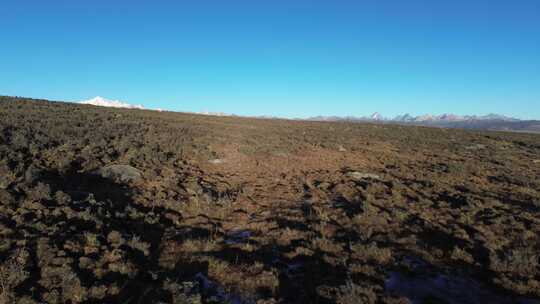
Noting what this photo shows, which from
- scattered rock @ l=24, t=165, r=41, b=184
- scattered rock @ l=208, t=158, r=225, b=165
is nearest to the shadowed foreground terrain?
scattered rock @ l=24, t=165, r=41, b=184

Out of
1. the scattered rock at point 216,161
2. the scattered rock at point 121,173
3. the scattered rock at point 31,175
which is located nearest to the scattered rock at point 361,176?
the scattered rock at point 216,161

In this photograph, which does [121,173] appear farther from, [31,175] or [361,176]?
[361,176]

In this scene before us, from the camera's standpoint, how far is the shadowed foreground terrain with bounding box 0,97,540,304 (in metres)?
6.04

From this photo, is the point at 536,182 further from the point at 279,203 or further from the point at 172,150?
the point at 172,150

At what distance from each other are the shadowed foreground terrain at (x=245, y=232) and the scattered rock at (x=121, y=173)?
0.06 meters

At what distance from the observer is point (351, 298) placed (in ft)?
18.7

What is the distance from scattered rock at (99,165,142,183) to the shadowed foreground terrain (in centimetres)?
6

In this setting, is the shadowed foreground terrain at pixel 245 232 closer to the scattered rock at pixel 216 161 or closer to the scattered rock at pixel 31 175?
the scattered rock at pixel 31 175

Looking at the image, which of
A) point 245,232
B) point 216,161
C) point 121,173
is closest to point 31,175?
point 121,173

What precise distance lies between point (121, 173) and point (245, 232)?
673 cm

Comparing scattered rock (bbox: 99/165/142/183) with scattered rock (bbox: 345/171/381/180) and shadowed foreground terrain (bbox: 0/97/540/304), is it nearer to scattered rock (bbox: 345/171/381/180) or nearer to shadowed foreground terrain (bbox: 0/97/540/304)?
shadowed foreground terrain (bbox: 0/97/540/304)

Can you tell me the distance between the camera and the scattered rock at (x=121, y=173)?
12.1m

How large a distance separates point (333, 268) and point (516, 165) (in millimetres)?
20304

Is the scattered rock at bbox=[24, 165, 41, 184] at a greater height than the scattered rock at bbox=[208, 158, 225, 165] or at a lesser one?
greater
